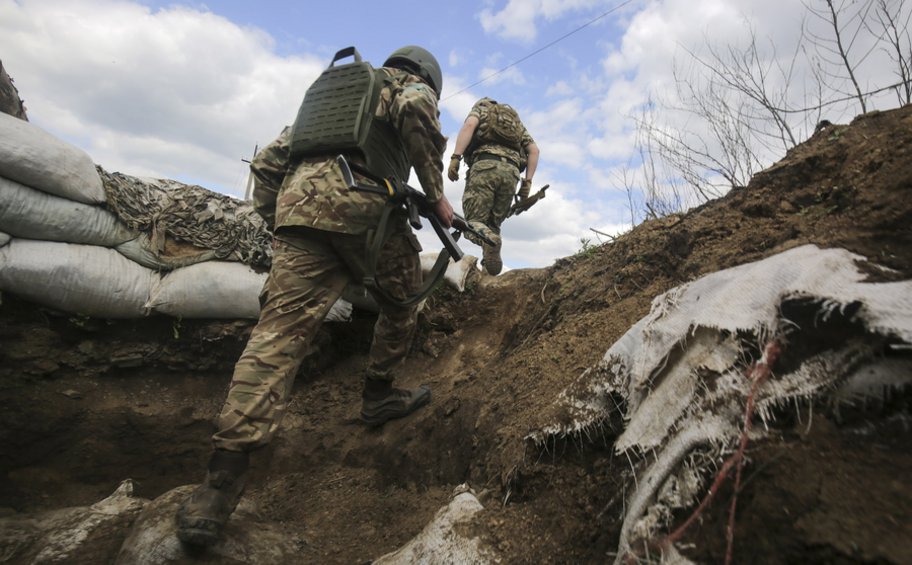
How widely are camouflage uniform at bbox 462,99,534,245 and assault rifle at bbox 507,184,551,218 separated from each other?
1.38 ft

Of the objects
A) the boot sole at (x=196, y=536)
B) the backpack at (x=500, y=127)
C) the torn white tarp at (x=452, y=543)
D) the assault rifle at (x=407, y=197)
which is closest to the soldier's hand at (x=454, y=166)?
the backpack at (x=500, y=127)

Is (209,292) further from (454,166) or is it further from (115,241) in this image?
(454,166)

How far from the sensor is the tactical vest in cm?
202

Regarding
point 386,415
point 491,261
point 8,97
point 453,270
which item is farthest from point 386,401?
point 8,97

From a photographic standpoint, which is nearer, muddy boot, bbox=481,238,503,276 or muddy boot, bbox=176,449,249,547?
muddy boot, bbox=176,449,249,547

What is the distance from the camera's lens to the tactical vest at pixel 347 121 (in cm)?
202

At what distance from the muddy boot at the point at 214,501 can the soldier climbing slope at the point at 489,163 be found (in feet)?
9.50

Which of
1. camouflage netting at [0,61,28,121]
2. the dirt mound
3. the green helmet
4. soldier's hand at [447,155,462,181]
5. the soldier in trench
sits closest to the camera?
the dirt mound

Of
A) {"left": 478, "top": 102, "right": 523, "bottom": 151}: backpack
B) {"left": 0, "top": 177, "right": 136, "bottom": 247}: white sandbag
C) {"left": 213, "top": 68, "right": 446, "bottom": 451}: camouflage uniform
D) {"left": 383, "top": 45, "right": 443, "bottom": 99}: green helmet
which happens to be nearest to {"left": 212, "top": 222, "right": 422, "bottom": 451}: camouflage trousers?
{"left": 213, "top": 68, "right": 446, "bottom": 451}: camouflage uniform

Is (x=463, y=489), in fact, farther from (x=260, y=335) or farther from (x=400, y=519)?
(x=260, y=335)

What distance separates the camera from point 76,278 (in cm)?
263

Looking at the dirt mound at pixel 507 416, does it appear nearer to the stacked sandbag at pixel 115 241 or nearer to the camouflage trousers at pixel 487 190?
the stacked sandbag at pixel 115 241

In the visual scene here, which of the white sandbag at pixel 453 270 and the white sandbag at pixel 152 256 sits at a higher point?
the white sandbag at pixel 152 256

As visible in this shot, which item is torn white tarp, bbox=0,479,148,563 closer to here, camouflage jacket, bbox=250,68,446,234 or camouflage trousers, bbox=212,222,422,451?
camouflage trousers, bbox=212,222,422,451
